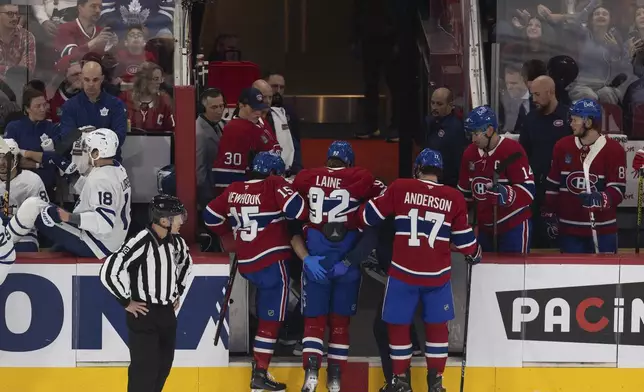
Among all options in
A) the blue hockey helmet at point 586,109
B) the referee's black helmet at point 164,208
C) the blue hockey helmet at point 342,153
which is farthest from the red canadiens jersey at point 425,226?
the blue hockey helmet at point 586,109

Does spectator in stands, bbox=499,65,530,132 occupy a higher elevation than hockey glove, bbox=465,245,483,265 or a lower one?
higher

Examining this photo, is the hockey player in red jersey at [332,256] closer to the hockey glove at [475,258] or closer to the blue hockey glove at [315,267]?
the blue hockey glove at [315,267]

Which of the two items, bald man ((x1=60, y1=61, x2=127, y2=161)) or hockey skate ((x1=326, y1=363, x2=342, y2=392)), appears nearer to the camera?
hockey skate ((x1=326, y1=363, x2=342, y2=392))

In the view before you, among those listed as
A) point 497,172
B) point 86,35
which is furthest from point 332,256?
point 86,35

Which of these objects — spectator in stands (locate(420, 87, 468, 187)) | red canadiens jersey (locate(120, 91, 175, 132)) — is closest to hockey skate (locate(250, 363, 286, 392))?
spectator in stands (locate(420, 87, 468, 187))

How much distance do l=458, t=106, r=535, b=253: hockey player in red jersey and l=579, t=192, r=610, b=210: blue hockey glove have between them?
34cm

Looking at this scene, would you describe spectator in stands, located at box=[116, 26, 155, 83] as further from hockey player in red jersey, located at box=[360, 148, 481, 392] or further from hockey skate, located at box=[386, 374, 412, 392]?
hockey skate, located at box=[386, 374, 412, 392]

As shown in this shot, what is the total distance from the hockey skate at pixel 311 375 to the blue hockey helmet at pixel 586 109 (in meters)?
2.18

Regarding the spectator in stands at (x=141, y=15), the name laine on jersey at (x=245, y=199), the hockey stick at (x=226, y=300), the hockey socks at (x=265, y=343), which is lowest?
the hockey socks at (x=265, y=343)

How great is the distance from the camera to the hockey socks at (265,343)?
701cm

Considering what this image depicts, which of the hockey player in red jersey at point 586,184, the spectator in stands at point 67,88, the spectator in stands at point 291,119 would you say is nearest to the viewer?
the hockey player in red jersey at point 586,184

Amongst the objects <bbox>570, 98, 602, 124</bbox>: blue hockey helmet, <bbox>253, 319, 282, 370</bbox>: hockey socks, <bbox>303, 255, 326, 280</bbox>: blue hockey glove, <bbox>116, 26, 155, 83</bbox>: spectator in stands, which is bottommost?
<bbox>253, 319, 282, 370</bbox>: hockey socks

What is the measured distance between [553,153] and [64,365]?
3.23m

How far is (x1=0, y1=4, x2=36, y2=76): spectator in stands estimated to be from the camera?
909 centimetres
